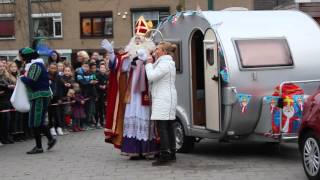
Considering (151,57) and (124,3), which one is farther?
(124,3)

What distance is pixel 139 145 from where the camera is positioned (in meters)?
10.0

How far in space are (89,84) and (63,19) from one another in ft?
100

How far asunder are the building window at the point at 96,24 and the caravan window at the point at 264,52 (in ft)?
117

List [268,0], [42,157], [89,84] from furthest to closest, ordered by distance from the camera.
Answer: [268,0]
[89,84]
[42,157]

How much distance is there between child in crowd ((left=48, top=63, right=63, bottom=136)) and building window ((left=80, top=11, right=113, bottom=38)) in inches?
1200

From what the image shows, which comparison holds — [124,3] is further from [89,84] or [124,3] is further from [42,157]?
[42,157]

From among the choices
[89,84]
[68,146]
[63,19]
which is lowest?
[68,146]

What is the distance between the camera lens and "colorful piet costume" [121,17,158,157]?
391 inches

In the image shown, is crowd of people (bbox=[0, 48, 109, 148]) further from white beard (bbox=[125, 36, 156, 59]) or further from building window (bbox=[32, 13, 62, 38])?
building window (bbox=[32, 13, 62, 38])

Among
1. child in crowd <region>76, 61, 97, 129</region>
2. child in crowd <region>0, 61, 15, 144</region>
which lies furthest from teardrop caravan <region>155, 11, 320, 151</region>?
child in crowd <region>76, 61, 97, 129</region>

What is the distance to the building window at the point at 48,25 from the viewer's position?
46.0 m

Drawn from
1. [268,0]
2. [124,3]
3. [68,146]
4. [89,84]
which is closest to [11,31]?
[124,3]

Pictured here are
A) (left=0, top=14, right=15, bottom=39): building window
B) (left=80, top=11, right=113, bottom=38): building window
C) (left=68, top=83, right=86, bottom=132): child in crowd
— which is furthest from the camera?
(left=0, top=14, right=15, bottom=39): building window

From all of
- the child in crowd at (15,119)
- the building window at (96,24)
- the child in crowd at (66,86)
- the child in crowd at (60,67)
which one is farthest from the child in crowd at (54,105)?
the building window at (96,24)
